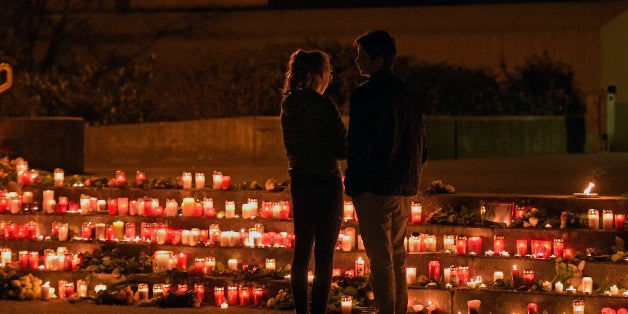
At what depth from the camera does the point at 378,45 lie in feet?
25.7

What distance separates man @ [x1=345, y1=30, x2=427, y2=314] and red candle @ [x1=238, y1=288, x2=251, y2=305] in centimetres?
217

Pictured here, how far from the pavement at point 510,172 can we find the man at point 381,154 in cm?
319

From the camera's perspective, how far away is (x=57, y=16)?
2055 cm

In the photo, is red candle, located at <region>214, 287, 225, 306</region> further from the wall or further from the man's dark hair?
the wall

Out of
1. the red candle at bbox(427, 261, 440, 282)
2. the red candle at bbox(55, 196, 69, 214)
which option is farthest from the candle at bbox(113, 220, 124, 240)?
the red candle at bbox(427, 261, 440, 282)

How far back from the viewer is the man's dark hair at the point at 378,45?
782 cm

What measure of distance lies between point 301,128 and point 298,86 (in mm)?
284

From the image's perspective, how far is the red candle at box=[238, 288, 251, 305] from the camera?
32.4 ft

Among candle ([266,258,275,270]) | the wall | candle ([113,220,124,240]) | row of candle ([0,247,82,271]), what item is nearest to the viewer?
candle ([266,258,275,270])

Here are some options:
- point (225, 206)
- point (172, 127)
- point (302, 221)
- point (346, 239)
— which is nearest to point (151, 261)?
point (225, 206)

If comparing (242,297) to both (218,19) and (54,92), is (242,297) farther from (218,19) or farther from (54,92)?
(218,19)

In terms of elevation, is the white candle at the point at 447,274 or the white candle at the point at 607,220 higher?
the white candle at the point at 607,220

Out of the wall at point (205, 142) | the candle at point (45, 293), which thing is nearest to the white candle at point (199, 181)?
the candle at point (45, 293)

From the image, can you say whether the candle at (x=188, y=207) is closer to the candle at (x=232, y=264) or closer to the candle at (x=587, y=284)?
the candle at (x=232, y=264)
